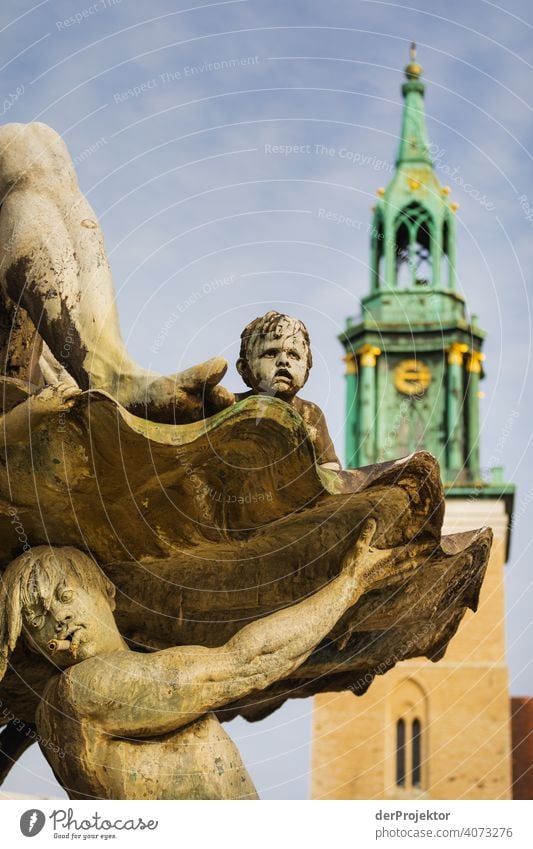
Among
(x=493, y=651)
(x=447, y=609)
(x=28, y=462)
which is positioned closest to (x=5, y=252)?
(x=28, y=462)

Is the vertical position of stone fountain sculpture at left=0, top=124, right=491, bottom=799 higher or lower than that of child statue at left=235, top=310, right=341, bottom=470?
lower

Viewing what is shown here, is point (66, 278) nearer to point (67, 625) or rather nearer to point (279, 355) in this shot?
point (279, 355)

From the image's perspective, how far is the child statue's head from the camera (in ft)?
19.8

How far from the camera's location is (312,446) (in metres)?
5.61

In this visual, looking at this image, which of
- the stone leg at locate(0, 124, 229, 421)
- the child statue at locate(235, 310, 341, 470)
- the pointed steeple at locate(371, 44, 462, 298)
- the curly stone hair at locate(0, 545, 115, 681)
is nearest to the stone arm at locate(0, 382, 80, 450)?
the stone leg at locate(0, 124, 229, 421)

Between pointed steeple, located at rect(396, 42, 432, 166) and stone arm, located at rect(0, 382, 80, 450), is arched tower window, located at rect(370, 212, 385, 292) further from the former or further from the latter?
stone arm, located at rect(0, 382, 80, 450)

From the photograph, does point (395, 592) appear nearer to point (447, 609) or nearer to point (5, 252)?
point (447, 609)

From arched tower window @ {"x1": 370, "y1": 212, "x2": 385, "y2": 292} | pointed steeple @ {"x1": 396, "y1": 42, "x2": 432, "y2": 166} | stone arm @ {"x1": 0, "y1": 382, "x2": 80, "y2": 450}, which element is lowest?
stone arm @ {"x1": 0, "y1": 382, "x2": 80, "y2": 450}

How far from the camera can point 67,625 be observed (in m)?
5.73

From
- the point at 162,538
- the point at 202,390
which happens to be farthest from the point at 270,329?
the point at 162,538

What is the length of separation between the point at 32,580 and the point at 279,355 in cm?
116

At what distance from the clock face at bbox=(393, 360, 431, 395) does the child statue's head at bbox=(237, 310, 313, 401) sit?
179 ft

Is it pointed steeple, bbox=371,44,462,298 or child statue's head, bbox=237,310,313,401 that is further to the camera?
pointed steeple, bbox=371,44,462,298

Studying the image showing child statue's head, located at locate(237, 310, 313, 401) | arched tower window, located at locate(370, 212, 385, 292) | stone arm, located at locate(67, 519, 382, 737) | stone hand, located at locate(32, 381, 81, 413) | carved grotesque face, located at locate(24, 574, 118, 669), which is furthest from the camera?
arched tower window, located at locate(370, 212, 385, 292)
